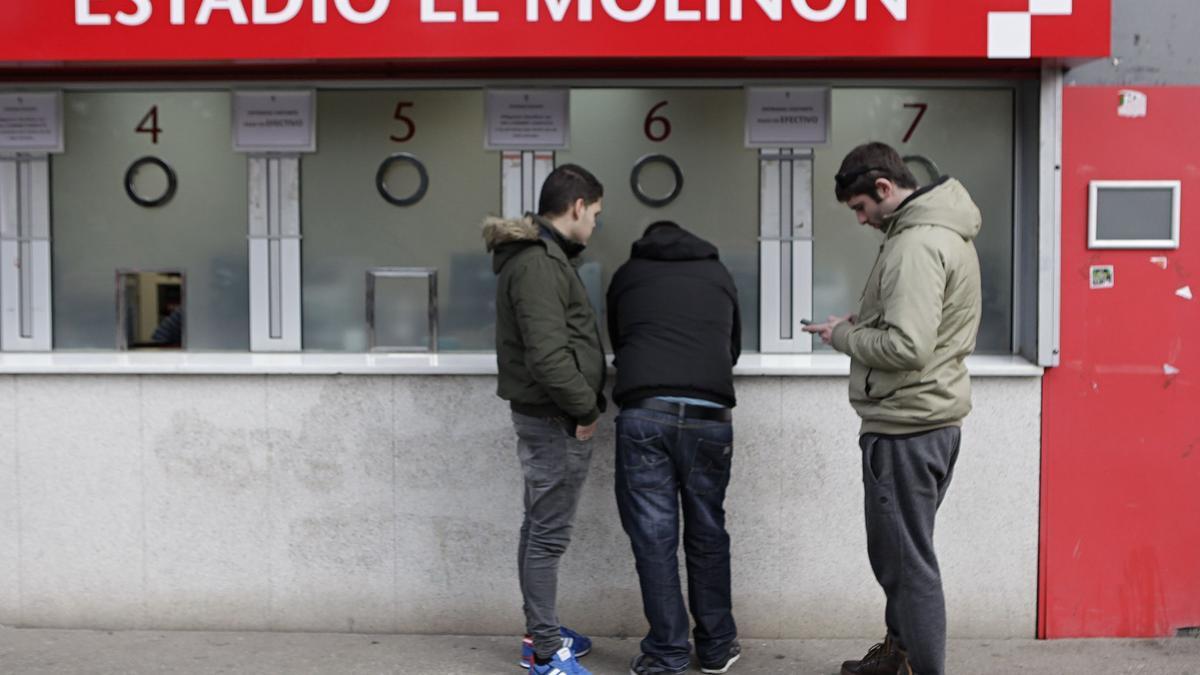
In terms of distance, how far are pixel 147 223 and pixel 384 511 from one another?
1758 mm

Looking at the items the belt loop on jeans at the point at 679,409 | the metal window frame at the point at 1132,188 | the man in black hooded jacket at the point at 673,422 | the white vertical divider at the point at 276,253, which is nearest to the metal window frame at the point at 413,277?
the white vertical divider at the point at 276,253

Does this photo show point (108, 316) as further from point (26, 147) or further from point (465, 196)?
point (465, 196)

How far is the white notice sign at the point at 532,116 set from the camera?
5.82m

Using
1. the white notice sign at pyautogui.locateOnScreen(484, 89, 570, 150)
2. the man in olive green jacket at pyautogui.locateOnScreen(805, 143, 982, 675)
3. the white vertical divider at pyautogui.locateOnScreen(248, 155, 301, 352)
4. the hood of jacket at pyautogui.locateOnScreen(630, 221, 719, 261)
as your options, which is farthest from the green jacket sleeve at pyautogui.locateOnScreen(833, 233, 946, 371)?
the white vertical divider at pyautogui.locateOnScreen(248, 155, 301, 352)

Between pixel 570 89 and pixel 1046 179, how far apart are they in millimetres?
2073

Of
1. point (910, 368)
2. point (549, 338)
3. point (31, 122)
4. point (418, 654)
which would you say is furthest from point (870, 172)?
point (31, 122)

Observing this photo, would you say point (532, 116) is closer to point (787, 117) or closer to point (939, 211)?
point (787, 117)

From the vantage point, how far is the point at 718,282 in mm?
5008

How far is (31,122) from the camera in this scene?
5945mm

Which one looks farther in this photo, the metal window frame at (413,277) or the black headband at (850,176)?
the metal window frame at (413,277)

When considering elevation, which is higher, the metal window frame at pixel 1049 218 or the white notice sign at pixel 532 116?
the white notice sign at pixel 532 116

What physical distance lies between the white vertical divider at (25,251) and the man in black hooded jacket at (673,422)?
8.99 feet

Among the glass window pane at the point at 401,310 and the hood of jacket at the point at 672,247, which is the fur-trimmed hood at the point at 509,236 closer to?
the hood of jacket at the point at 672,247

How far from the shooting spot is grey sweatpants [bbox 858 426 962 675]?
4.42 metres
